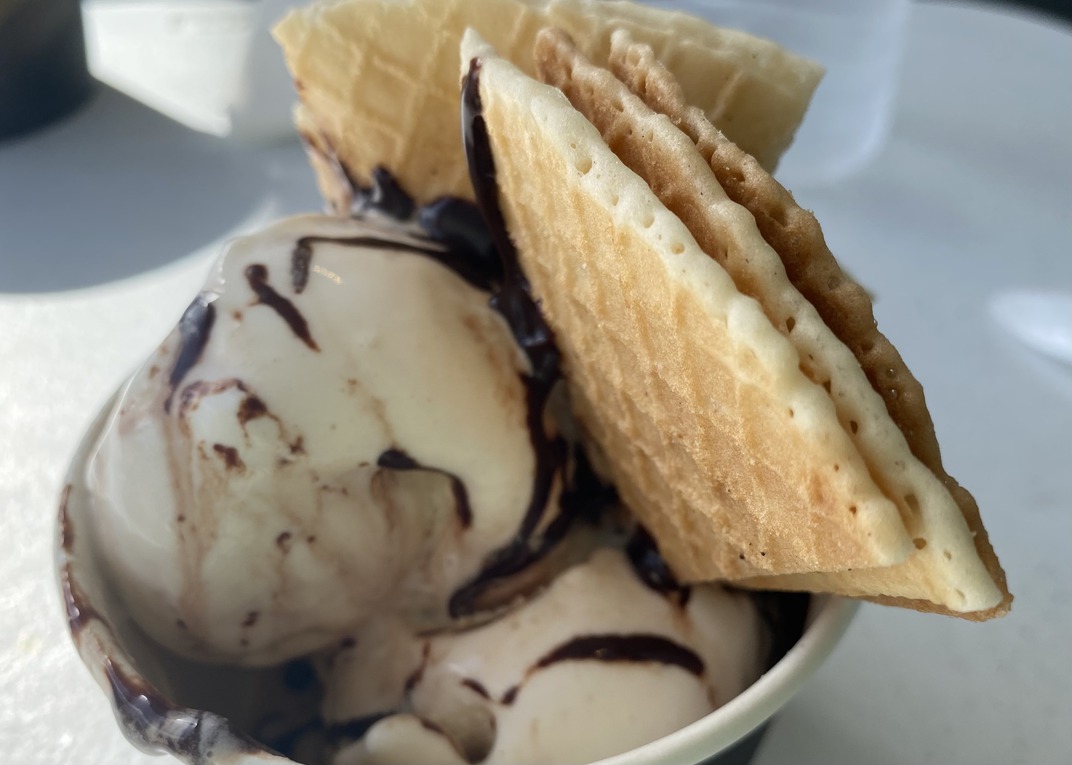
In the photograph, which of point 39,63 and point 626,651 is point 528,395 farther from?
point 39,63

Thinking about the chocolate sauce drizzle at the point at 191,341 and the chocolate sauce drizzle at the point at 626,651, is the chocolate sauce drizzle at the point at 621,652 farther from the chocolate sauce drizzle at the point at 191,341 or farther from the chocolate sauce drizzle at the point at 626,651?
the chocolate sauce drizzle at the point at 191,341

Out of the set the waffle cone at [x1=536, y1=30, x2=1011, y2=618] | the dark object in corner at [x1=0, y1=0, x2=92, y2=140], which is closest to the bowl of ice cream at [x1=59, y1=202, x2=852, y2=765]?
the waffle cone at [x1=536, y1=30, x2=1011, y2=618]

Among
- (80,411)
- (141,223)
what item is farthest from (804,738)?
(141,223)

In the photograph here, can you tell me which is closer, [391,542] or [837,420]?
[837,420]

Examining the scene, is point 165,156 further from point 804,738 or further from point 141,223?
point 804,738

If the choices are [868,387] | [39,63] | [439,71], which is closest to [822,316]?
[868,387]

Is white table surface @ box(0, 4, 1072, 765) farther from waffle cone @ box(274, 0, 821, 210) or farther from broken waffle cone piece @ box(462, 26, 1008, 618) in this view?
waffle cone @ box(274, 0, 821, 210)
